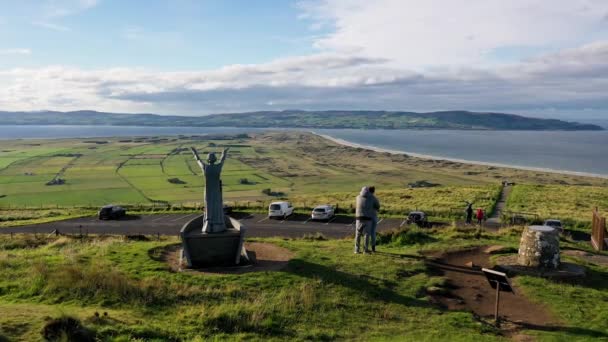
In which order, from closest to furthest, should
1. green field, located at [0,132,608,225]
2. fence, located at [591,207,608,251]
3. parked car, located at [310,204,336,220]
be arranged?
fence, located at [591,207,608,251] < parked car, located at [310,204,336,220] < green field, located at [0,132,608,225]

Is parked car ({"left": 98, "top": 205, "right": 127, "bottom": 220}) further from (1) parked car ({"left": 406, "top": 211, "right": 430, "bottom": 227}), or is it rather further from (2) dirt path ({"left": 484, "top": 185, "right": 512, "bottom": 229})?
(2) dirt path ({"left": 484, "top": 185, "right": 512, "bottom": 229})

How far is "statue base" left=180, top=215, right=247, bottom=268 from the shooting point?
643 inches

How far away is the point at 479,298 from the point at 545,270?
361 centimetres

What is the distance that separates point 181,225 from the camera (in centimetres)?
3397

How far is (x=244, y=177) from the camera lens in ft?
351

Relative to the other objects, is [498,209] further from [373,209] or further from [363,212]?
[363,212]

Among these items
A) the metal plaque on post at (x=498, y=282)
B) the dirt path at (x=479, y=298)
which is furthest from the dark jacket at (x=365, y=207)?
the metal plaque on post at (x=498, y=282)

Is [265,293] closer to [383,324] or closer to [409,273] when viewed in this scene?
[383,324]

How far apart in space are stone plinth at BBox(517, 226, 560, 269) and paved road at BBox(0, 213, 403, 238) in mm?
Result: 13914

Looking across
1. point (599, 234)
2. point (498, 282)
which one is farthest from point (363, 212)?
point (599, 234)

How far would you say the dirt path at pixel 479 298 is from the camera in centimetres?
1223

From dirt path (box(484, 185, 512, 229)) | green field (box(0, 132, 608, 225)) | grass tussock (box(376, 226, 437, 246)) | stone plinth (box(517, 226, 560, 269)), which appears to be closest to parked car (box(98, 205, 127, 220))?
green field (box(0, 132, 608, 225))

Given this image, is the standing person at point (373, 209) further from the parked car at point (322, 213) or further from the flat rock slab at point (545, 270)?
the parked car at point (322, 213)

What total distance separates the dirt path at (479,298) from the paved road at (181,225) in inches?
503
